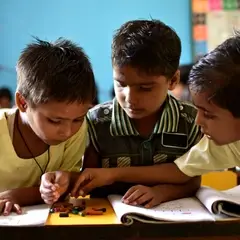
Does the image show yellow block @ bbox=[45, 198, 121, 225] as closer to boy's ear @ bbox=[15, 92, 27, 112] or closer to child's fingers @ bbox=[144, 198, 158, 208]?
child's fingers @ bbox=[144, 198, 158, 208]

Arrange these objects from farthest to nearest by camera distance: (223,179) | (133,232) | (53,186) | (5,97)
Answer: (5,97)
(223,179)
(53,186)
(133,232)

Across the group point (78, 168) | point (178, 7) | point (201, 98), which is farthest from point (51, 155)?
→ point (178, 7)

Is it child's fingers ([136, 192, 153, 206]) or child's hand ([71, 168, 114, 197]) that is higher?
child's hand ([71, 168, 114, 197])

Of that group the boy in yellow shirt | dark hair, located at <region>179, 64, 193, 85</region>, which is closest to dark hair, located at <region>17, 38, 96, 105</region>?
the boy in yellow shirt

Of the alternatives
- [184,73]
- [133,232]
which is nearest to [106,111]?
[133,232]

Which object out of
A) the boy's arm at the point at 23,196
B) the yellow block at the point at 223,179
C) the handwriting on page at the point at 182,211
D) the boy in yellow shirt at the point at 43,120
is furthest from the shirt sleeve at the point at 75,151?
the yellow block at the point at 223,179

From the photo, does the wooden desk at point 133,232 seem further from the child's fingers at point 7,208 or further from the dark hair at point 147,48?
the dark hair at point 147,48

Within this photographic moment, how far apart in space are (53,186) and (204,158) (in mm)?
306

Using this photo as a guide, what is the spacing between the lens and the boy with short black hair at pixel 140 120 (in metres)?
0.95

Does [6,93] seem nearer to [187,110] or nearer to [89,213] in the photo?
[187,110]

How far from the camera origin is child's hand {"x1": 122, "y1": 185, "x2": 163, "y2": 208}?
86 centimetres

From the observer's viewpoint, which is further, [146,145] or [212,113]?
[146,145]

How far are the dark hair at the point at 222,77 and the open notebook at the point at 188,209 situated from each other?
161 millimetres

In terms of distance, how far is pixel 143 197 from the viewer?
2.86 feet
